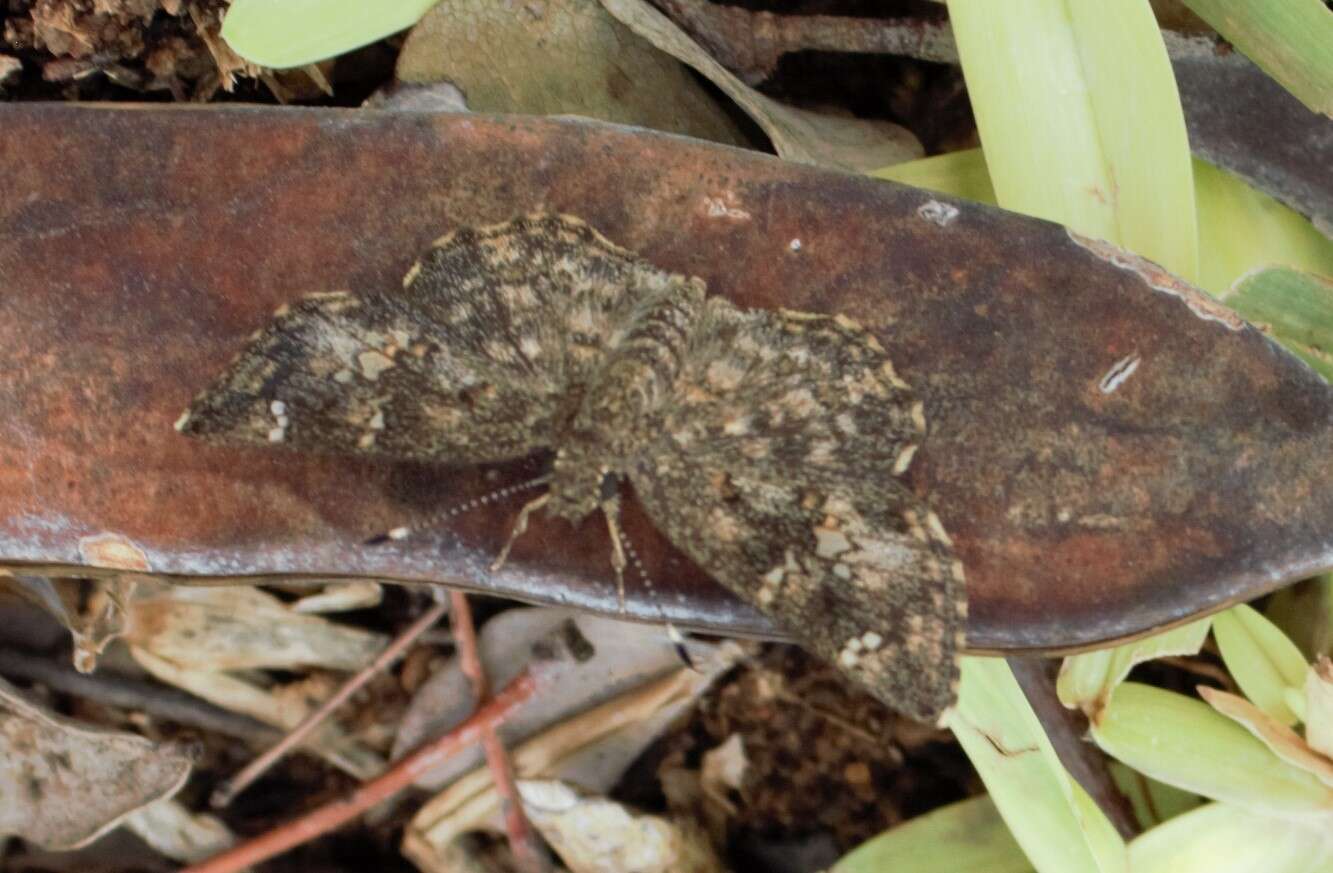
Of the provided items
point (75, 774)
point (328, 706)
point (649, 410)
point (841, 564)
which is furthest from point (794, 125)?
point (75, 774)

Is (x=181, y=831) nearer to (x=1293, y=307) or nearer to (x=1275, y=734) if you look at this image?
(x=1275, y=734)

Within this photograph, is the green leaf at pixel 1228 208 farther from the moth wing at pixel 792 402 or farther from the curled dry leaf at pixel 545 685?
the curled dry leaf at pixel 545 685

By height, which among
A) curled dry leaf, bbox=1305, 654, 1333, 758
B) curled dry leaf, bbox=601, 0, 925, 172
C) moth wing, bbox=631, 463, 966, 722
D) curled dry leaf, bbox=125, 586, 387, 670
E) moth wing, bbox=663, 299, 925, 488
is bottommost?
curled dry leaf, bbox=125, 586, 387, 670

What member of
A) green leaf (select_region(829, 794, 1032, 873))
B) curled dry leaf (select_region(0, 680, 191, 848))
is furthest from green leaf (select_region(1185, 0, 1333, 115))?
curled dry leaf (select_region(0, 680, 191, 848))

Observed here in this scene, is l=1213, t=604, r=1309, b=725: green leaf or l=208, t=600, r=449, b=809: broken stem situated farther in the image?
l=208, t=600, r=449, b=809: broken stem

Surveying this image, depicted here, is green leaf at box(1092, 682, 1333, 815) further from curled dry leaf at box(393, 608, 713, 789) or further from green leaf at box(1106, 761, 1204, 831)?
curled dry leaf at box(393, 608, 713, 789)

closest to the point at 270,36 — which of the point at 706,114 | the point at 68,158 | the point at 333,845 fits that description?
the point at 68,158

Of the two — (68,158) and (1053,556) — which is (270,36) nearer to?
(68,158)
